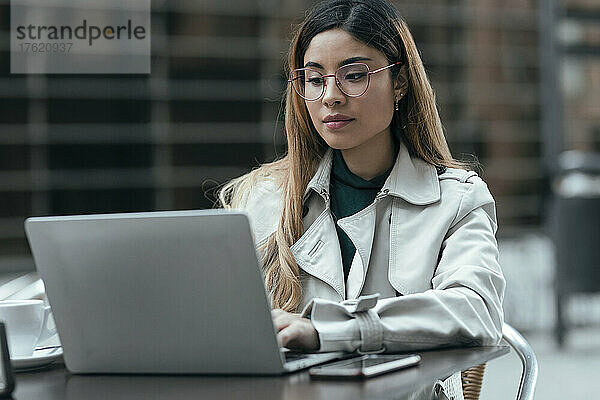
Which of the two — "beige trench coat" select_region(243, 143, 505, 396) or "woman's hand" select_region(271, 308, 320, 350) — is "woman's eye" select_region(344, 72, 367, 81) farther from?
"woman's hand" select_region(271, 308, 320, 350)

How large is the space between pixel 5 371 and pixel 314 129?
82 cm

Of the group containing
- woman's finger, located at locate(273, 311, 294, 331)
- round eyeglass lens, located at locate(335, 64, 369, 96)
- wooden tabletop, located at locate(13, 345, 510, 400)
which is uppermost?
round eyeglass lens, located at locate(335, 64, 369, 96)

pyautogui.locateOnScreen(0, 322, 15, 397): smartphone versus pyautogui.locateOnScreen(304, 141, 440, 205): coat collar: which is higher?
pyautogui.locateOnScreen(304, 141, 440, 205): coat collar

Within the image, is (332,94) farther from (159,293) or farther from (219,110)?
(219,110)

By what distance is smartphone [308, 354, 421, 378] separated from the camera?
1.11 metres

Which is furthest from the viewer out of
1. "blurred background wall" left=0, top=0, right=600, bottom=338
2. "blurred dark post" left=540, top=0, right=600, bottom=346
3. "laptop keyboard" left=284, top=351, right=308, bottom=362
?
"blurred background wall" left=0, top=0, right=600, bottom=338

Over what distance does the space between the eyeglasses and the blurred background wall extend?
6804 millimetres

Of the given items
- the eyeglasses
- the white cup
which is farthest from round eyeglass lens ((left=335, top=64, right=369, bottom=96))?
the white cup

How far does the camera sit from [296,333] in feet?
A: 4.17

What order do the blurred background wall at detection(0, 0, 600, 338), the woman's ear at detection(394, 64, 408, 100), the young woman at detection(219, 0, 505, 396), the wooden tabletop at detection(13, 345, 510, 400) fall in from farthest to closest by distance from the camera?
the blurred background wall at detection(0, 0, 600, 338)
the woman's ear at detection(394, 64, 408, 100)
the young woman at detection(219, 0, 505, 396)
the wooden tabletop at detection(13, 345, 510, 400)

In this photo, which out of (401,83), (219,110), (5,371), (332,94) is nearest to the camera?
(5,371)

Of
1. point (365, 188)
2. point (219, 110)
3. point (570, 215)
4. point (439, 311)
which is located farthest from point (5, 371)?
point (219, 110)

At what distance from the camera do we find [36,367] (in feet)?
4.37

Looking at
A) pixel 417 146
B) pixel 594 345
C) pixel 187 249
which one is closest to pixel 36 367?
pixel 187 249
